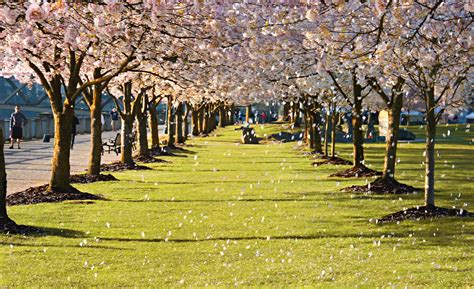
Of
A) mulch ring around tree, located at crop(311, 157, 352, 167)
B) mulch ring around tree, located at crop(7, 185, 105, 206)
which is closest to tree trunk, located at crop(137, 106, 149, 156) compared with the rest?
mulch ring around tree, located at crop(311, 157, 352, 167)

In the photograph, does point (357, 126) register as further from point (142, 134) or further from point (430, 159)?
point (142, 134)

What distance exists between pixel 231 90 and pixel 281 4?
22752 millimetres

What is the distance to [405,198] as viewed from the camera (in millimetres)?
18297

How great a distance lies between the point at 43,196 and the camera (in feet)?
57.4

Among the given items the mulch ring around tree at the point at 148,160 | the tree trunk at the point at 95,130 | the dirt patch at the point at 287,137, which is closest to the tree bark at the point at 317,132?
the mulch ring around tree at the point at 148,160

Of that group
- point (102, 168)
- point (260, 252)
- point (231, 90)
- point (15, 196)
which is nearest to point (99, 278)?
point (260, 252)

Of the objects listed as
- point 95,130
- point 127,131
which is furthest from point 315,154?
point 95,130

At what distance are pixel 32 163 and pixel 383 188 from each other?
14.3 metres

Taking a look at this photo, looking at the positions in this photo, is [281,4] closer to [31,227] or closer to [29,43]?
[29,43]

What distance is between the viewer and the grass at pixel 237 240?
955 centimetres

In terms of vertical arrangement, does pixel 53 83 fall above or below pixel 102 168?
above

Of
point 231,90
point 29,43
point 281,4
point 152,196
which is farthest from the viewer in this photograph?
point 231,90

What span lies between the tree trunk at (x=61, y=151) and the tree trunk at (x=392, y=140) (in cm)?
838

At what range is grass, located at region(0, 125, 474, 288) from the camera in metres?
9.55
